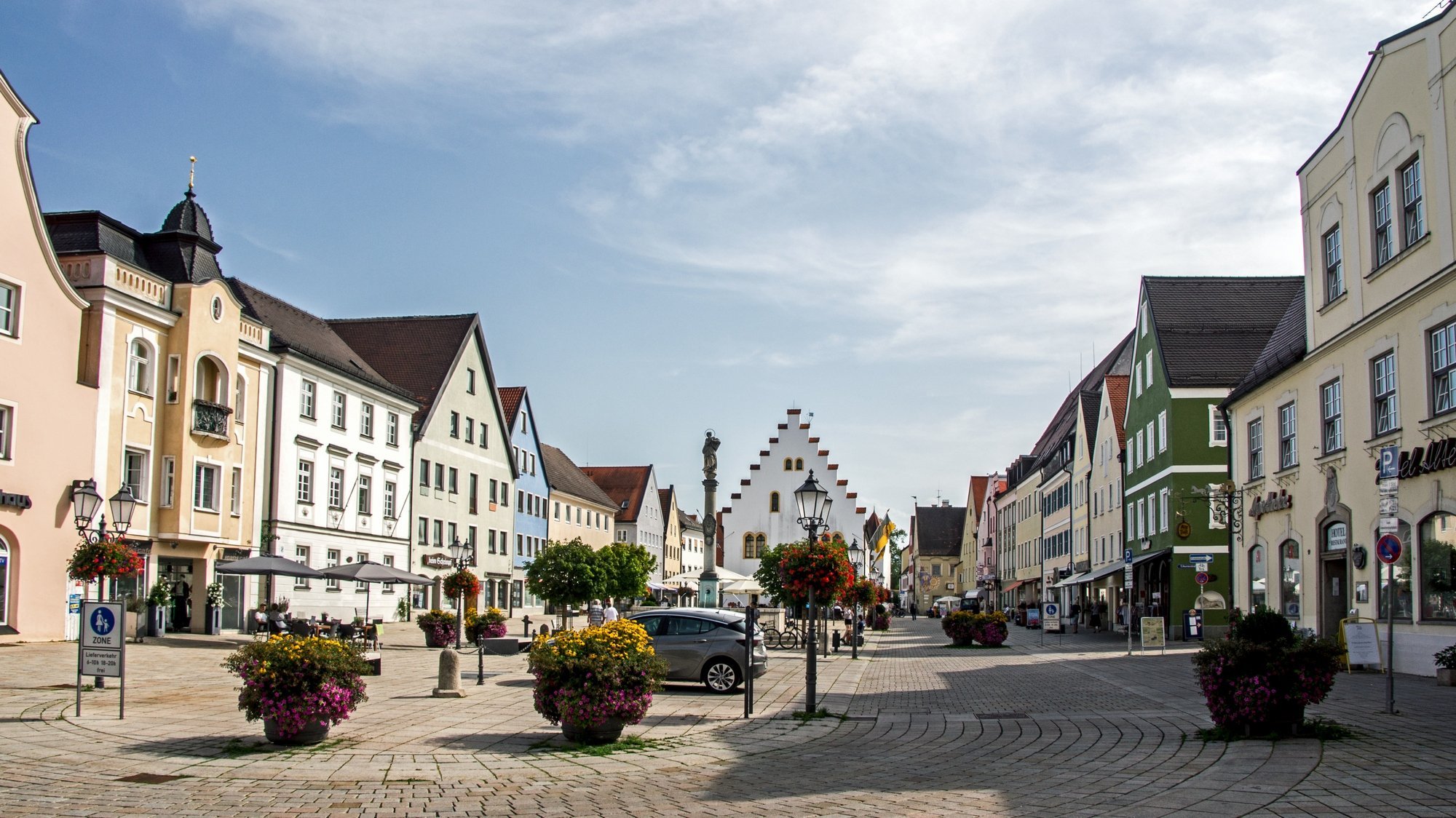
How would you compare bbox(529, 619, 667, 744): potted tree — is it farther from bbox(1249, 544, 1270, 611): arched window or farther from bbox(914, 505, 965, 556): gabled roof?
bbox(914, 505, 965, 556): gabled roof

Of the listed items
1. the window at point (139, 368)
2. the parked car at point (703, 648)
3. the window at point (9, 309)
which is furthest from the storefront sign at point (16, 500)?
the parked car at point (703, 648)

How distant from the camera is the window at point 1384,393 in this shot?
77.9 feet

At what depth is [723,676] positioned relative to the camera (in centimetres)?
2128

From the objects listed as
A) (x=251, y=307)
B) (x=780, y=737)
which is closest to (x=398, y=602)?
(x=251, y=307)

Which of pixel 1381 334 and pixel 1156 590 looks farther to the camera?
pixel 1156 590

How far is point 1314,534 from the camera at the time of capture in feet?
91.4

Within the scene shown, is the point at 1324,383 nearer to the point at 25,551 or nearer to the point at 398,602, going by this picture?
the point at 25,551

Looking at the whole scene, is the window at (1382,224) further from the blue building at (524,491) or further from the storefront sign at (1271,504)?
the blue building at (524,491)

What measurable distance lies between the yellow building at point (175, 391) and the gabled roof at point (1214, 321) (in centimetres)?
3159

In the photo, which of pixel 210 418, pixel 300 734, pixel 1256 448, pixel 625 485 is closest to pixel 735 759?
pixel 300 734

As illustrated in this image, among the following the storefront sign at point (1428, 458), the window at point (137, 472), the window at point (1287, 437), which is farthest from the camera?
the window at point (137, 472)

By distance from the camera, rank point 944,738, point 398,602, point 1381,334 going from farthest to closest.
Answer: point 398,602 < point 1381,334 < point 944,738

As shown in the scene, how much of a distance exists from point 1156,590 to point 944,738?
35.4 metres

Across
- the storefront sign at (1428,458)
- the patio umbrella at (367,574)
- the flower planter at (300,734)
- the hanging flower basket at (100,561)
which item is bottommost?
the flower planter at (300,734)
